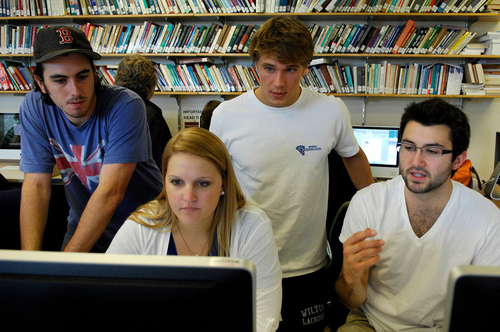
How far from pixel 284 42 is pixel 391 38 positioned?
256 cm

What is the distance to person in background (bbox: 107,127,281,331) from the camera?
1.11 m

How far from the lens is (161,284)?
54 centimetres

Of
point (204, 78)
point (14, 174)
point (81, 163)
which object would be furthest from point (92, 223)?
point (204, 78)

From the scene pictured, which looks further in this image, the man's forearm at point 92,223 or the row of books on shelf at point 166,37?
the row of books on shelf at point 166,37

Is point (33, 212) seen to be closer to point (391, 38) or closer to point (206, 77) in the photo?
point (206, 77)

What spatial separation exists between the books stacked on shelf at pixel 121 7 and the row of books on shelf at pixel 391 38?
691 mm

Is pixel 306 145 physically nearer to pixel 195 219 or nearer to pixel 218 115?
pixel 218 115

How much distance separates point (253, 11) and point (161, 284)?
3429mm

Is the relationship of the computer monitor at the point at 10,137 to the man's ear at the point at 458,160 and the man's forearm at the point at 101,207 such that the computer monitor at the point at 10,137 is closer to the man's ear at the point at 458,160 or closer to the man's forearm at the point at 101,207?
the man's forearm at the point at 101,207

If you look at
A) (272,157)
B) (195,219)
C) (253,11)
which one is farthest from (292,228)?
(253,11)

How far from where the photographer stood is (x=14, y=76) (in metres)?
3.95

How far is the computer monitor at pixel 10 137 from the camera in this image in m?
3.68

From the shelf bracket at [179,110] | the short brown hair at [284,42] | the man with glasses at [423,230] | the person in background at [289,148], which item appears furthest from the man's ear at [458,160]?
the shelf bracket at [179,110]

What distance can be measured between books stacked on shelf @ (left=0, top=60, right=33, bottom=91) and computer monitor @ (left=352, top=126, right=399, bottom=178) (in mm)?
3357
